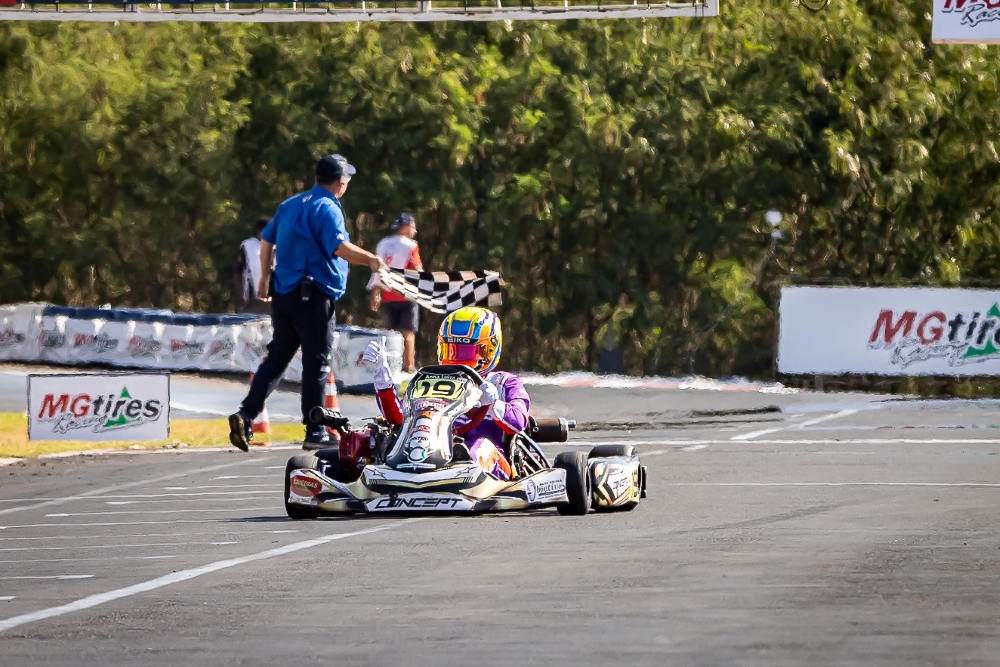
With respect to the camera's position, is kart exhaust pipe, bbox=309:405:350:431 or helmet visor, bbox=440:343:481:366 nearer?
kart exhaust pipe, bbox=309:405:350:431

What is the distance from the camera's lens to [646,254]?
31.1m

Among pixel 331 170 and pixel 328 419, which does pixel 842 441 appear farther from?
pixel 328 419

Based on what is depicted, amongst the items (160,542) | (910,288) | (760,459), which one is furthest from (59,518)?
(910,288)

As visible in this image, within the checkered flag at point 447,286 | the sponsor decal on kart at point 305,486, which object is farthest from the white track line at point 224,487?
the sponsor decal on kart at point 305,486

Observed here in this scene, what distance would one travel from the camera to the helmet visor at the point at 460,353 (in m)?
12.3

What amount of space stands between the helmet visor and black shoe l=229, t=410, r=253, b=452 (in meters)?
2.72

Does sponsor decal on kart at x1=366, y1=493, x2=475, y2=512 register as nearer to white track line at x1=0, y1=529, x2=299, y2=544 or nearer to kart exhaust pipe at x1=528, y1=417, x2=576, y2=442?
white track line at x1=0, y1=529, x2=299, y2=544

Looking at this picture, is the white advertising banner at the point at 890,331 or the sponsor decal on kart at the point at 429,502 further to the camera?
the white advertising banner at the point at 890,331

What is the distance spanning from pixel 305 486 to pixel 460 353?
53.1 inches

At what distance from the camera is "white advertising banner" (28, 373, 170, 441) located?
1723 centimetres

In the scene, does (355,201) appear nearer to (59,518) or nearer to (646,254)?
(646,254)

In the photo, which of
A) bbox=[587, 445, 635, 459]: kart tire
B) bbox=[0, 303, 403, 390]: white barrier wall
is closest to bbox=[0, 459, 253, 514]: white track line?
bbox=[587, 445, 635, 459]: kart tire

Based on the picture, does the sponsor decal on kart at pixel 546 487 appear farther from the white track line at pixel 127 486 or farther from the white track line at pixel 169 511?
the white track line at pixel 127 486

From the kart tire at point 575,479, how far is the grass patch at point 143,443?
6.69m
